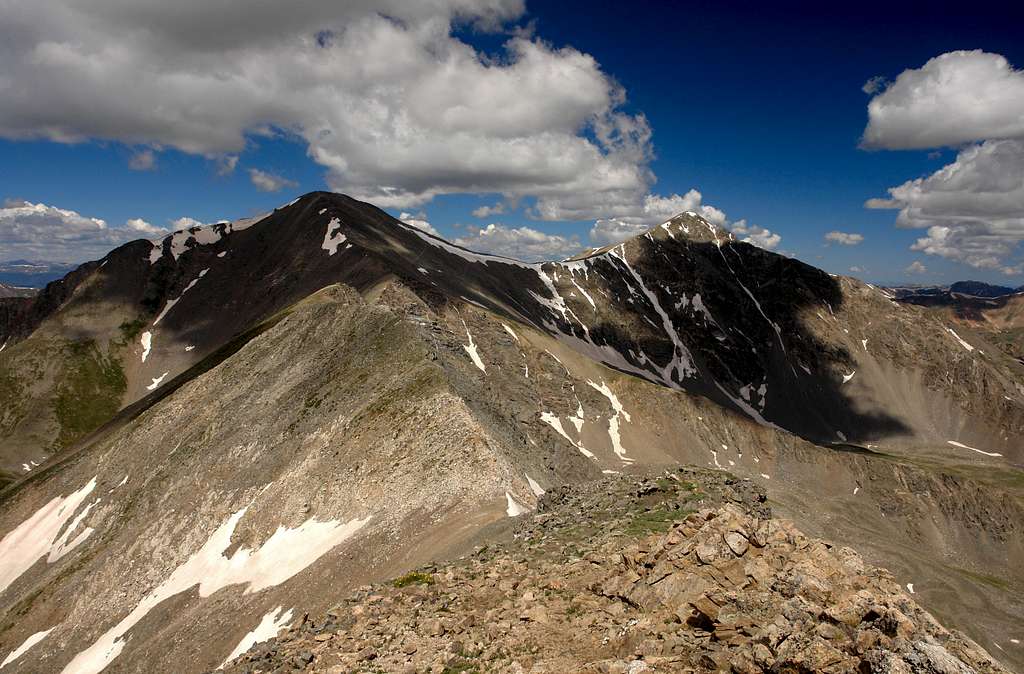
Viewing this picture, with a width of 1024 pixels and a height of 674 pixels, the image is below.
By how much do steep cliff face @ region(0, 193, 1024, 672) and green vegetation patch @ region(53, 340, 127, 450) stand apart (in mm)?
640

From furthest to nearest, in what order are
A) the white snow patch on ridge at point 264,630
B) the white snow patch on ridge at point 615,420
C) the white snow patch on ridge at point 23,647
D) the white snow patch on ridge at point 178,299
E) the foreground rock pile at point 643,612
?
the white snow patch on ridge at point 178,299 → the white snow patch on ridge at point 615,420 → the white snow patch on ridge at point 23,647 → the white snow patch on ridge at point 264,630 → the foreground rock pile at point 643,612

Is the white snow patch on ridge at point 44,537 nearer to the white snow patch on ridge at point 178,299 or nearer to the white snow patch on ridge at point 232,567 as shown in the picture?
the white snow patch on ridge at point 232,567

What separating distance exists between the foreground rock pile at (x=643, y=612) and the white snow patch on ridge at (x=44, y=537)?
56173mm

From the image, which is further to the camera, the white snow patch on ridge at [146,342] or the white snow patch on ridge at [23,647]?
the white snow patch on ridge at [146,342]

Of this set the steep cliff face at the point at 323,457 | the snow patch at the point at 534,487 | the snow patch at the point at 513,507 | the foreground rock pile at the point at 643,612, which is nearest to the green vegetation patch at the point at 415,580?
the foreground rock pile at the point at 643,612

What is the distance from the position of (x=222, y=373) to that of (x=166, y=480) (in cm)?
1704

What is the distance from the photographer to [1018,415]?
19875 cm

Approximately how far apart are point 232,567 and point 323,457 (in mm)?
10628

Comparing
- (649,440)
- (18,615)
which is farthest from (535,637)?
(649,440)

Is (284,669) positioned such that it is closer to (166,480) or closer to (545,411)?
(166,480)

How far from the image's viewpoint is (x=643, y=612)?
15.9 metres

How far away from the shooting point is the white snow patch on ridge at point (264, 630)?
33062mm

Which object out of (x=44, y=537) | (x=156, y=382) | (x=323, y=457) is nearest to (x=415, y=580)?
(x=323, y=457)

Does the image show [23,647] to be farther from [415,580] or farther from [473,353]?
[473,353]
